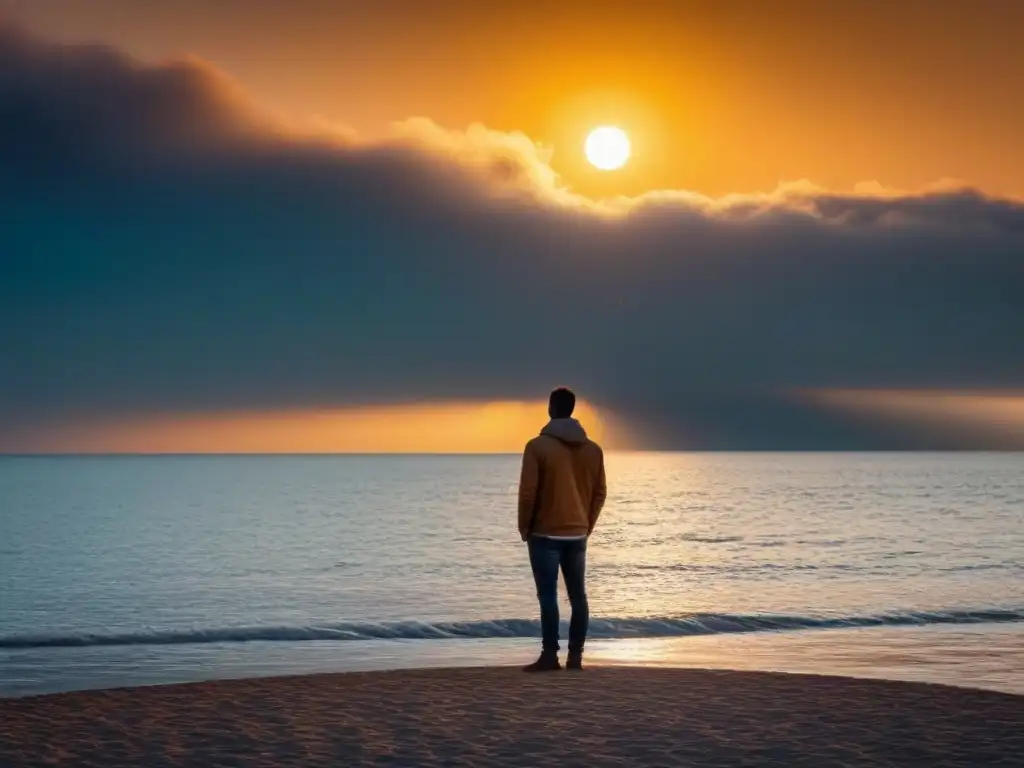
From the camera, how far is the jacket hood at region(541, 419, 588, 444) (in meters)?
12.9

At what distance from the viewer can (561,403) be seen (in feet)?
42.8

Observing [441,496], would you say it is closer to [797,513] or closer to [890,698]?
[797,513]

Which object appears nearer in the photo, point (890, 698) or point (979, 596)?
point (890, 698)

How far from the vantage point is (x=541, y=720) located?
1055 cm

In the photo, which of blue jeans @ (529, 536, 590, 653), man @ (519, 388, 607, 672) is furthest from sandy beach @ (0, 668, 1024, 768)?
man @ (519, 388, 607, 672)

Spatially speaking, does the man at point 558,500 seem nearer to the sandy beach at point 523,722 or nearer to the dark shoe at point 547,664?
the dark shoe at point 547,664

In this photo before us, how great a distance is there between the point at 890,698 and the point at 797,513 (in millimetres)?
73922

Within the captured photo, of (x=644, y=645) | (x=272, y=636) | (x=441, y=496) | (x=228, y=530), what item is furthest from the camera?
(x=441, y=496)

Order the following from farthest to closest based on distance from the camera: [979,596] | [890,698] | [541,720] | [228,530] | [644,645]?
[228,530], [979,596], [644,645], [890,698], [541,720]

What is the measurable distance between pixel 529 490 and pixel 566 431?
782 mm

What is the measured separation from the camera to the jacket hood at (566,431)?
42.5 feet

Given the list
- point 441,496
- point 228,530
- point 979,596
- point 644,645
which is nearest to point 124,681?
point 644,645

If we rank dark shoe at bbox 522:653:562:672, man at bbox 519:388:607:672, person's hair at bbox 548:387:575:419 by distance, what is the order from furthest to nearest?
dark shoe at bbox 522:653:562:672 → person's hair at bbox 548:387:575:419 → man at bbox 519:388:607:672

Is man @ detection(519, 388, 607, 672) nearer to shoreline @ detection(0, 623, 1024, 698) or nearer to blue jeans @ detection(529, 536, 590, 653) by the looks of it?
blue jeans @ detection(529, 536, 590, 653)
